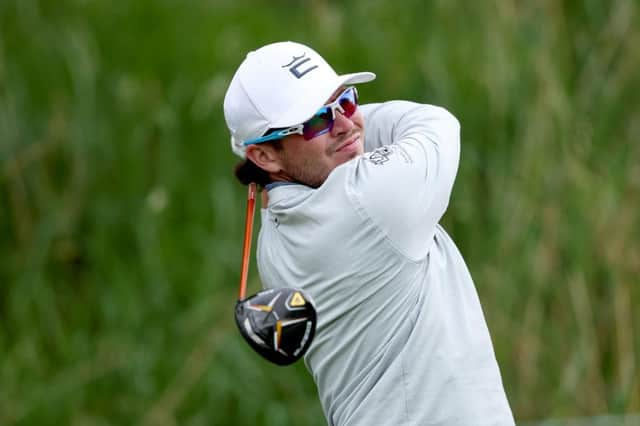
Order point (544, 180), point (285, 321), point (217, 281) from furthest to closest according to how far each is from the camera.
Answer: point (217, 281)
point (544, 180)
point (285, 321)

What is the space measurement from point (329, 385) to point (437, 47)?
350cm

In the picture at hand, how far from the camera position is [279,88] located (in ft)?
8.98

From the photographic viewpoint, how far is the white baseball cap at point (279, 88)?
8.92 ft

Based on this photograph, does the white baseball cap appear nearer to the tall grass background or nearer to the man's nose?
the man's nose

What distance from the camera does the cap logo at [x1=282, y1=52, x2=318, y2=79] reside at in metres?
2.74

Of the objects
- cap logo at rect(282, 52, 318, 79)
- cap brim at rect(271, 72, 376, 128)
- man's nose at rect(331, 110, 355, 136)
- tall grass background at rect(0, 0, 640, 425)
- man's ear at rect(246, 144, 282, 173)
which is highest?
cap logo at rect(282, 52, 318, 79)

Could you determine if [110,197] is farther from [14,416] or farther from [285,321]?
[285,321]

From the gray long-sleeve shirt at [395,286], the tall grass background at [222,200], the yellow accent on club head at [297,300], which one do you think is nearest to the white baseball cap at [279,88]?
the gray long-sleeve shirt at [395,286]

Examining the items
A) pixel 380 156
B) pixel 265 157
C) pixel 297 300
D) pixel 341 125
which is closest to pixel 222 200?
pixel 265 157

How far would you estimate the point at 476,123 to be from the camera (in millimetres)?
5898

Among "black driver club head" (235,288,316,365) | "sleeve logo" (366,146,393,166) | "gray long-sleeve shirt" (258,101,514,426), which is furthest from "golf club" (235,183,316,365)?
"sleeve logo" (366,146,393,166)

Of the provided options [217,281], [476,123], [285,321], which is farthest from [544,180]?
[285,321]

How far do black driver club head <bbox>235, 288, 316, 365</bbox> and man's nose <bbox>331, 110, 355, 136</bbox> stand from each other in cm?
43

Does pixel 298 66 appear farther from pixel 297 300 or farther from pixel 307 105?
pixel 297 300
